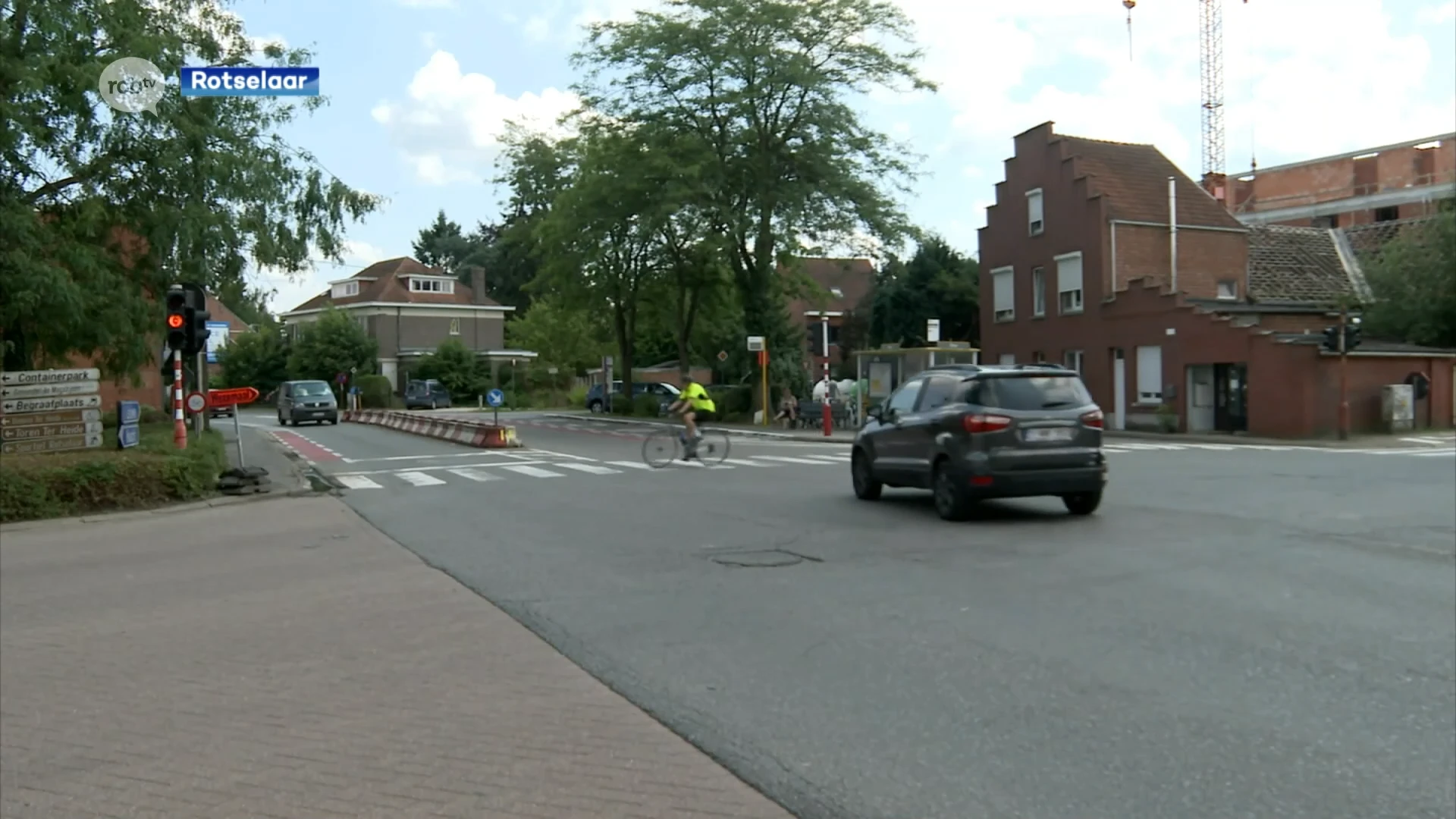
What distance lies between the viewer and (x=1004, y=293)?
44.7 meters

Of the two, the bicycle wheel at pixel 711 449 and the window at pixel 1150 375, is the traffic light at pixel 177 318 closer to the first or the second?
the bicycle wheel at pixel 711 449

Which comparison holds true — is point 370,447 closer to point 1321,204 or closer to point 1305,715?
point 1305,715

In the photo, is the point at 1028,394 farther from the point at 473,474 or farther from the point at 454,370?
the point at 454,370

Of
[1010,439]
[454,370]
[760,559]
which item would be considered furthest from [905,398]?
[454,370]

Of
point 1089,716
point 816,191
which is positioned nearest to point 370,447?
point 816,191

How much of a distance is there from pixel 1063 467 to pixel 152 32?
627 inches

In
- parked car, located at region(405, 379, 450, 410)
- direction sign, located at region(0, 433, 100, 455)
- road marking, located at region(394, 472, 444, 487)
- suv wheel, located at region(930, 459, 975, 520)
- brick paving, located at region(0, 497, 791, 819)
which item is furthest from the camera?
parked car, located at region(405, 379, 450, 410)

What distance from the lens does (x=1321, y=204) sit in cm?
6588

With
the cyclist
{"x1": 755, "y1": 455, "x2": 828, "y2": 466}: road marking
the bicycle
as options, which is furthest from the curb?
the cyclist

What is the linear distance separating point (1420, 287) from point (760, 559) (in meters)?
→ 34.3

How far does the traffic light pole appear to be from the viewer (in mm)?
29797

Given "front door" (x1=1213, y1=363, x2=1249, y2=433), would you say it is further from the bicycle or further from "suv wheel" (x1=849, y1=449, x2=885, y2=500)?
"suv wheel" (x1=849, y1=449, x2=885, y2=500)

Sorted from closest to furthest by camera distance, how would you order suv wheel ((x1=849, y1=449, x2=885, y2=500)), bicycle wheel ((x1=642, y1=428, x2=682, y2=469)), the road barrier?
suv wheel ((x1=849, y1=449, x2=885, y2=500)) < bicycle wheel ((x1=642, y1=428, x2=682, y2=469)) < the road barrier

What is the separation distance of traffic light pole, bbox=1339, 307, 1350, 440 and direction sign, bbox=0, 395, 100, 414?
27.3 m
